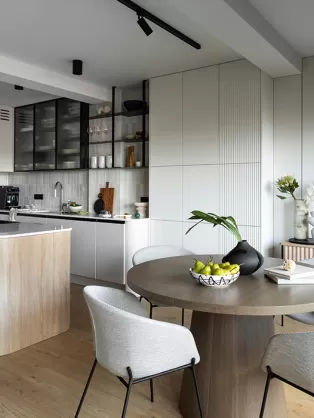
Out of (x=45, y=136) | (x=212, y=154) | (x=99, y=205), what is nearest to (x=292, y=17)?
(x=212, y=154)

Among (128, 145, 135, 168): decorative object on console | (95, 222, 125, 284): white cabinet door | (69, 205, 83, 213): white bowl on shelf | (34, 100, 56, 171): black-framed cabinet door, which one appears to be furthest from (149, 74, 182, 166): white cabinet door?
(34, 100, 56, 171): black-framed cabinet door

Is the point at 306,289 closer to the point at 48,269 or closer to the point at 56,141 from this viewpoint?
the point at 48,269

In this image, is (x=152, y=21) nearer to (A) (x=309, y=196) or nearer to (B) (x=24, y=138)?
(A) (x=309, y=196)

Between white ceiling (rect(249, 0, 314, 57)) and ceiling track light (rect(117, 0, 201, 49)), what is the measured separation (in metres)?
0.66

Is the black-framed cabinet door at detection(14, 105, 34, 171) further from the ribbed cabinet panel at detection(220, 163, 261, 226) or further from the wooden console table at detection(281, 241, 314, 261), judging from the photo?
the wooden console table at detection(281, 241, 314, 261)

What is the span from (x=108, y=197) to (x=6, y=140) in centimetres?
217

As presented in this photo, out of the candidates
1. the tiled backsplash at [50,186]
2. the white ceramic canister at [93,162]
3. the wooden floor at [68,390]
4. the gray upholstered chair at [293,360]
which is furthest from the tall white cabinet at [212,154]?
the gray upholstered chair at [293,360]

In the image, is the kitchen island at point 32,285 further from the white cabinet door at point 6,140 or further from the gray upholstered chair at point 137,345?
the white cabinet door at point 6,140

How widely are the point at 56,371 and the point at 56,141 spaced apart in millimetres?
3591

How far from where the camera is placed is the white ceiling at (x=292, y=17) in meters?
2.72

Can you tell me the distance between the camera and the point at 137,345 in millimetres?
1575

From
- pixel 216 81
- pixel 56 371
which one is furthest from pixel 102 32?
pixel 56 371

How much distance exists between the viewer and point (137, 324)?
1560 mm

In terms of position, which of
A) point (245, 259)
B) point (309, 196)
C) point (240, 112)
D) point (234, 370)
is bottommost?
point (234, 370)
